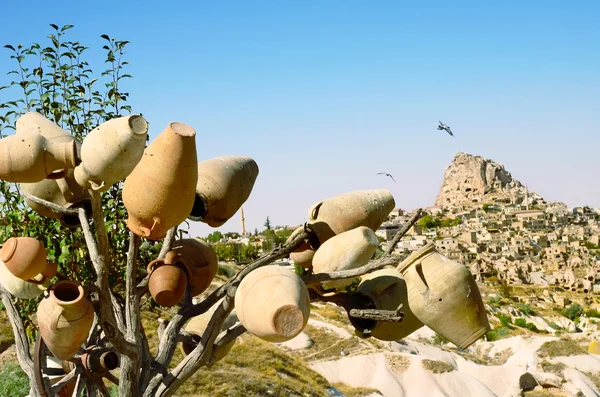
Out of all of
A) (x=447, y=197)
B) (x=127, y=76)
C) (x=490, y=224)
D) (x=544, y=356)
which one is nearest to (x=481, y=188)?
(x=447, y=197)

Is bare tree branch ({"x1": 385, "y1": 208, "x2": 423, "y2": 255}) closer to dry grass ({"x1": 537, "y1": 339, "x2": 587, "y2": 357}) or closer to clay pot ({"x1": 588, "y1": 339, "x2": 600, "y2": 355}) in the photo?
dry grass ({"x1": 537, "y1": 339, "x2": 587, "y2": 357})

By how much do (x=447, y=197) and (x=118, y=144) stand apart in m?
179

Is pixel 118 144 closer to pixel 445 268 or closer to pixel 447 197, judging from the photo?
pixel 445 268

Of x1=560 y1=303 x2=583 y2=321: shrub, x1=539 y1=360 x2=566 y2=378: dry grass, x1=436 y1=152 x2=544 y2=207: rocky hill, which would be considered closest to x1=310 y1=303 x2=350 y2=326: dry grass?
x1=539 y1=360 x2=566 y2=378: dry grass

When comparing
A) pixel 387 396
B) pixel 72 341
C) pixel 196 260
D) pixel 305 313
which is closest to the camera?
pixel 305 313

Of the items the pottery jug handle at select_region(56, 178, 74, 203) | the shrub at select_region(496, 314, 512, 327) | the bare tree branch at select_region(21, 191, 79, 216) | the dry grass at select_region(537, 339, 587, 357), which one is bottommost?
the shrub at select_region(496, 314, 512, 327)

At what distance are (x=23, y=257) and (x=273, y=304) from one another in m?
1.51

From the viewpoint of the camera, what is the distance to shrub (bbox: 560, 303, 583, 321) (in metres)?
46.0

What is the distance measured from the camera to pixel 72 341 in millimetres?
3436

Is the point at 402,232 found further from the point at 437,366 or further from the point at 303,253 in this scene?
the point at 437,366

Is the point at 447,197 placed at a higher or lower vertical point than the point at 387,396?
lower

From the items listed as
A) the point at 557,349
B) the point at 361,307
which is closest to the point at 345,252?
the point at 361,307

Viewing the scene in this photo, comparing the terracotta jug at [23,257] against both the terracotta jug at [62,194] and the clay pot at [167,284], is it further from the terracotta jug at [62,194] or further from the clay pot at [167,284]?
the clay pot at [167,284]

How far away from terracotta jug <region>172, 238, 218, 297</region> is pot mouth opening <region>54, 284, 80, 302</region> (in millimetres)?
809
